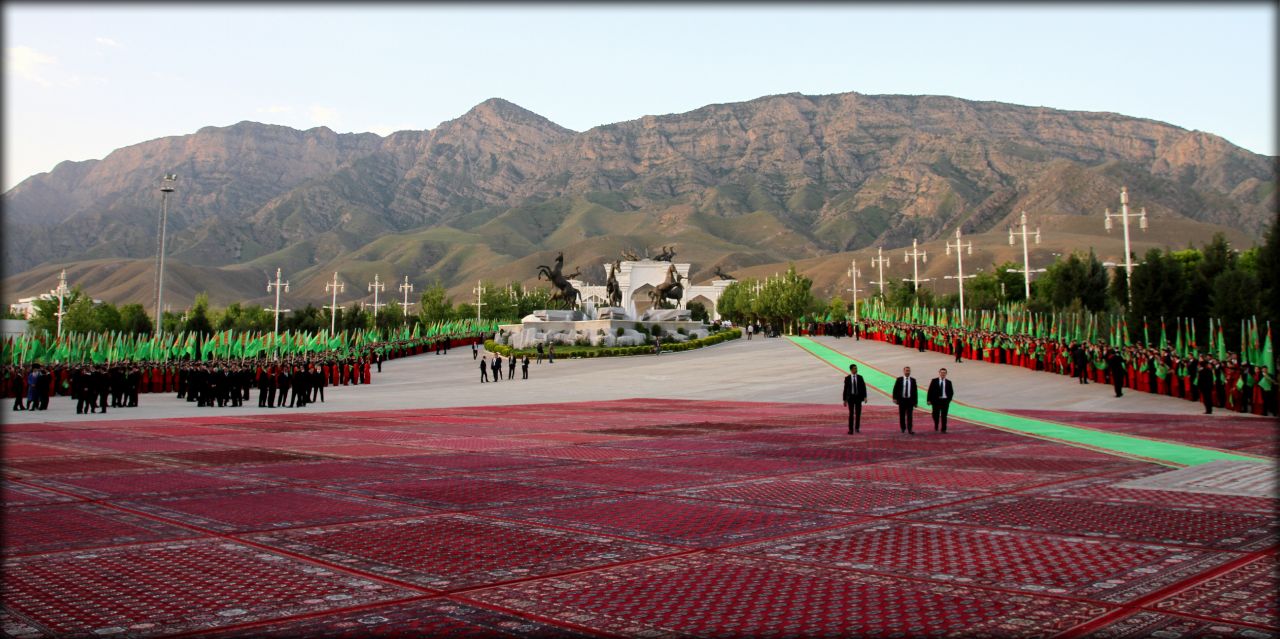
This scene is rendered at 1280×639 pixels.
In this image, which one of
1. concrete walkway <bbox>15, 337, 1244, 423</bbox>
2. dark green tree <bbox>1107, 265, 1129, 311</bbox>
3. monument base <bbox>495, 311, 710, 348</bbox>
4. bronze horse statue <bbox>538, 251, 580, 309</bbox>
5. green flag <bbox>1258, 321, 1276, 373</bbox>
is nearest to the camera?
green flag <bbox>1258, 321, 1276, 373</bbox>

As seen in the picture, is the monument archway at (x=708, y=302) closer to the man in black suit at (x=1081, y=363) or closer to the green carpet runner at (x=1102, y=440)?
the man in black suit at (x=1081, y=363)

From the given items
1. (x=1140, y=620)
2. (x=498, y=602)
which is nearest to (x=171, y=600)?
(x=498, y=602)

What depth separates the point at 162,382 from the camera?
39562 mm

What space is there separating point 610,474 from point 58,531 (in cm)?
702

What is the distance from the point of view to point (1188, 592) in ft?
21.9

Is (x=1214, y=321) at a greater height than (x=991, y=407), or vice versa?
(x=1214, y=321)

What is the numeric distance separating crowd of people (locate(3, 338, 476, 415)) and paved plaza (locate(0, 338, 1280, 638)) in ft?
30.6

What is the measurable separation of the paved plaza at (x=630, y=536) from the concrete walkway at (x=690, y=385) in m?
8.23

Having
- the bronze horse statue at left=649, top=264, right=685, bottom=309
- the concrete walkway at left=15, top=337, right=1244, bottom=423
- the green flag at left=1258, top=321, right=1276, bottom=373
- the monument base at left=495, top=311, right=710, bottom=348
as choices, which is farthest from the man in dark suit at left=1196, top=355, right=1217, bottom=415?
the bronze horse statue at left=649, top=264, right=685, bottom=309

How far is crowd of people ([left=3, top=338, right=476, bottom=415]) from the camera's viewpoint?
2886 cm

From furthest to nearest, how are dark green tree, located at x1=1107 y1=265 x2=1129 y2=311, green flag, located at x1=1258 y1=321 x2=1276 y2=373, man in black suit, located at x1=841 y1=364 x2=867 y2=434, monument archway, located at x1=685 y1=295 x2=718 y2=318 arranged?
monument archway, located at x1=685 y1=295 x2=718 y2=318 < dark green tree, located at x1=1107 y1=265 x2=1129 y2=311 < green flag, located at x1=1258 y1=321 x2=1276 y2=373 < man in black suit, located at x1=841 y1=364 x2=867 y2=434

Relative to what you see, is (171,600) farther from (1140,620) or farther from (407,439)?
(407,439)

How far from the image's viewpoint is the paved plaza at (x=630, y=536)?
619cm

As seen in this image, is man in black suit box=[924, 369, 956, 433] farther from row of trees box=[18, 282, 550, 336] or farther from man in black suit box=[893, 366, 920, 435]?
row of trees box=[18, 282, 550, 336]
